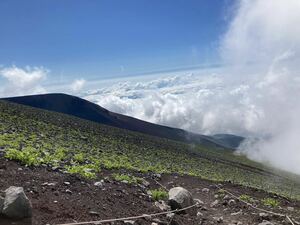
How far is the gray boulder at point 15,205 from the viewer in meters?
9.62

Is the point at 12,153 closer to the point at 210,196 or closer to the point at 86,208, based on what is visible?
the point at 86,208

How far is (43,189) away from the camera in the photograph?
Answer: 42.2ft

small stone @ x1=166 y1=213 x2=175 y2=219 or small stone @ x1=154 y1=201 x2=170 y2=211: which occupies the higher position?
small stone @ x1=154 y1=201 x2=170 y2=211

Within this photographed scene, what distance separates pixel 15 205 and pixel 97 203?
12.6 ft

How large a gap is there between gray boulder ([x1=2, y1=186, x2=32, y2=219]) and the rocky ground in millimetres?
180

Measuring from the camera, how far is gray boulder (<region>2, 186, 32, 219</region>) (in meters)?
9.62

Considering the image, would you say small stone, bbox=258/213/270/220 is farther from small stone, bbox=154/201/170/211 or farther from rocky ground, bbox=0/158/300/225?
small stone, bbox=154/201/170/211

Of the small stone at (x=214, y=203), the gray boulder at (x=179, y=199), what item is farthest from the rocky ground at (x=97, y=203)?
the gray boulder at (x=179, y=199)

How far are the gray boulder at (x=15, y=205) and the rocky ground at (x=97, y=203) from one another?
7.1 inches

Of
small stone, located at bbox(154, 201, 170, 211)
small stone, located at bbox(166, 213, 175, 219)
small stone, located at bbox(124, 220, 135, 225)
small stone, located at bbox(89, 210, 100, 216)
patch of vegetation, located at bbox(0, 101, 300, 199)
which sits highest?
patch of vegetation, located at bbox(0, 101, 300, 199)

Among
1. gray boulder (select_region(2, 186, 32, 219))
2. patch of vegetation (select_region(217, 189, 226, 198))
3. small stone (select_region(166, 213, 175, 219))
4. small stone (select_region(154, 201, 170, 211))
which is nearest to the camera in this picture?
gray boulder (select_region(2, 186, 32, 219))

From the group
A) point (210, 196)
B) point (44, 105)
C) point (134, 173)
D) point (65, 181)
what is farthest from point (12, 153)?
point (44, 105)

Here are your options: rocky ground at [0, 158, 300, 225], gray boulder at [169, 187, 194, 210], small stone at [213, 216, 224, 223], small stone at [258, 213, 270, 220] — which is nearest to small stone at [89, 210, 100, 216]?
rocky ground at [0, 158, 300, 225]

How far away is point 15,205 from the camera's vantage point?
9656 millimetres
